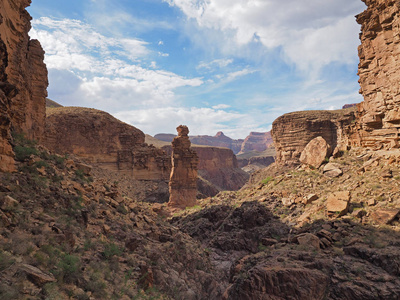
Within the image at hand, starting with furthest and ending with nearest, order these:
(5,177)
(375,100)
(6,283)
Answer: (375,100)
(5,177)
(6,283)

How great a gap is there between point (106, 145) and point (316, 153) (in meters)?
35.8

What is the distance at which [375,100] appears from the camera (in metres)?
15.6

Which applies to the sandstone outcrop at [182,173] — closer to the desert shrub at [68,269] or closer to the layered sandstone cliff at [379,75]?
the layered sandstone cliff at [379,75]

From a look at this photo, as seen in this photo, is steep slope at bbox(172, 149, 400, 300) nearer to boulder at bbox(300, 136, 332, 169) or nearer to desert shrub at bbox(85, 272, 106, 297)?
boulder at bbox(300, 136, 332, 169)

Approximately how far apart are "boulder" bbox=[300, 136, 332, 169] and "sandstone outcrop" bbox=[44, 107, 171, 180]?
2964 centimetres

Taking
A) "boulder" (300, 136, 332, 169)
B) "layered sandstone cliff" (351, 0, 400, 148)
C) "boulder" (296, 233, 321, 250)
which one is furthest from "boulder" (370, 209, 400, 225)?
"boulder" (300, 136, 332, 169)

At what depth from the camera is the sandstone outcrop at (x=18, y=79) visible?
744cm

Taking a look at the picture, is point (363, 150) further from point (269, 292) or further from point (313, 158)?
point (269, 292)

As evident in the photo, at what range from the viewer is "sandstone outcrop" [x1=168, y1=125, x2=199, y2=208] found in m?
34.2

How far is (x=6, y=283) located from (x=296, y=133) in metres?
42.0

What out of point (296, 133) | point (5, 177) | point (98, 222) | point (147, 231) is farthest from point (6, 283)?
point (296, 133)

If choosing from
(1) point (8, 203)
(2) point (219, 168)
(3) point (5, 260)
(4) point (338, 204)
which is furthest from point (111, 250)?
(2) point (219, 168)

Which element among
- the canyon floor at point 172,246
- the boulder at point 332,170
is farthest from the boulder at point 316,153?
the canyon floor at point 172,246

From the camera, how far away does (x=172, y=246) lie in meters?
10.8
